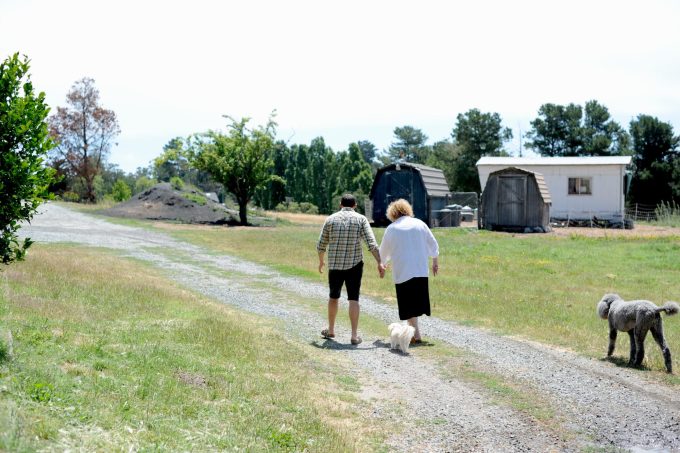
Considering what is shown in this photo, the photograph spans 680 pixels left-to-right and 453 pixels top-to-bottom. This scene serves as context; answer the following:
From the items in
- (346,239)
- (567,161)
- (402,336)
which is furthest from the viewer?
(567,161)

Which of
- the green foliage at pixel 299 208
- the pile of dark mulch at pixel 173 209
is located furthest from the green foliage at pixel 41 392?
the green foliage at pixel 299 208

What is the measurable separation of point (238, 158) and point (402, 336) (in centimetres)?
3028

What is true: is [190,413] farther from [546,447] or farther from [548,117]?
[548,117]

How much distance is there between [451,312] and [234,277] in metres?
6.54

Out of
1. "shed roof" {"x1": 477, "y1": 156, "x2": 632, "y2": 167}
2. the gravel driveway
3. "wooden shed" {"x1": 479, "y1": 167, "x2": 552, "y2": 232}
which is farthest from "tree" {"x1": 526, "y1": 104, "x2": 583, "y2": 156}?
the gravel driveway

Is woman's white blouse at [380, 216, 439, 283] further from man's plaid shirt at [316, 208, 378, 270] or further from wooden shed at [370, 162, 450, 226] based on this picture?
wooden shed at [370, 162, 450, 226]

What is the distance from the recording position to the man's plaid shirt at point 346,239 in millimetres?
10328

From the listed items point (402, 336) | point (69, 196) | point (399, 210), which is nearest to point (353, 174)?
point (69, 196)

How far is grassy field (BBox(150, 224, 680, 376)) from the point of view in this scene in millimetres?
12164

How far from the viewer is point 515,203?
35531mm

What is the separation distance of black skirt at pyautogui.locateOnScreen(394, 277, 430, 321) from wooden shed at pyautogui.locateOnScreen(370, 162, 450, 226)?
27229mm

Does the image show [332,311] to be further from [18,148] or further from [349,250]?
[18,148]

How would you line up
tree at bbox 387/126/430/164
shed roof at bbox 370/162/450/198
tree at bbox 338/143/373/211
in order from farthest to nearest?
tree at bbox 387/126/430/164
tree at bbox 338/143/373/211
shed roof at bbox 370/162/450/198

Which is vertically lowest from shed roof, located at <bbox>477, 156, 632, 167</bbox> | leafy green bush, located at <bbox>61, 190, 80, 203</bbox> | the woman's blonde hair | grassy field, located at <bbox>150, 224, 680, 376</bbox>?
grassy field, located at <bbox>150, 224, 680, 376</bbox>
